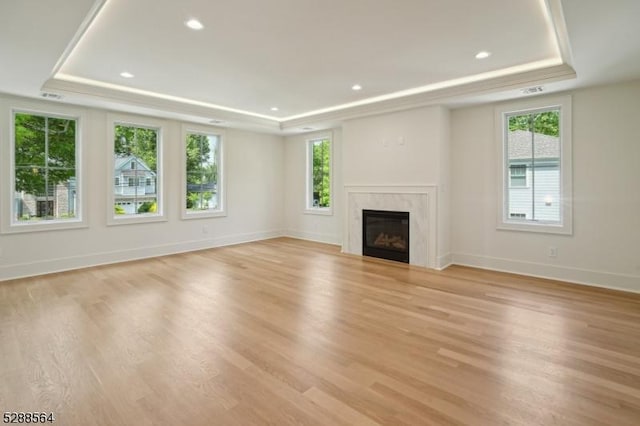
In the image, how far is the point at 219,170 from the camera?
7012mm

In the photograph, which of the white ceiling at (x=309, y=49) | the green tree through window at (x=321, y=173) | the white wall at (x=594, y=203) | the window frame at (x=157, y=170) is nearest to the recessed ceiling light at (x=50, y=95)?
the white ceiling at (x=309, y=49)

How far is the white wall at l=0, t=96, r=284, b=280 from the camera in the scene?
4648 mm

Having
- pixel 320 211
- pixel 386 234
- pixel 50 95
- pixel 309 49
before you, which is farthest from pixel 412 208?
pixel 50 95

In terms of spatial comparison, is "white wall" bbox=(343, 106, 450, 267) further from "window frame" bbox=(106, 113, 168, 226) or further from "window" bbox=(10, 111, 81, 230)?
"window" bbox=(10, 111, 81, 230)

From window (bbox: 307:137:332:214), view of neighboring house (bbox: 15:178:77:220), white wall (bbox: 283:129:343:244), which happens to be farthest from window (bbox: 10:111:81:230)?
window (bbox: 307:137:332:214)

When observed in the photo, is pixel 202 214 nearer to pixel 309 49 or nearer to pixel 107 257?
pixel 107 257

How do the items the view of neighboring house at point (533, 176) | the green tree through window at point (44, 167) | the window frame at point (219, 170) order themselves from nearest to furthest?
the view of neighboring house at point (533, 176) → the green tree through window at point (44, 167) → the window frame at point (219, 170)

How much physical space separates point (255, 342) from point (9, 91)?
4.79 meters

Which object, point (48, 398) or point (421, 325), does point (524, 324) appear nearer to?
point (421, 325)

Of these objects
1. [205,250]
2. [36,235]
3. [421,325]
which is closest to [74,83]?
[36,235]

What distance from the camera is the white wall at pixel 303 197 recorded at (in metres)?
7.08

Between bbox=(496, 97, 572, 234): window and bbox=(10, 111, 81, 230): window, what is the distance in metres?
6.68

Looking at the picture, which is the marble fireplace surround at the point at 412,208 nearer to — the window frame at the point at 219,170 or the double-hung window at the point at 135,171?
the window frame at the point at 219,170

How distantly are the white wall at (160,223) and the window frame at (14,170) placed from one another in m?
0.03
